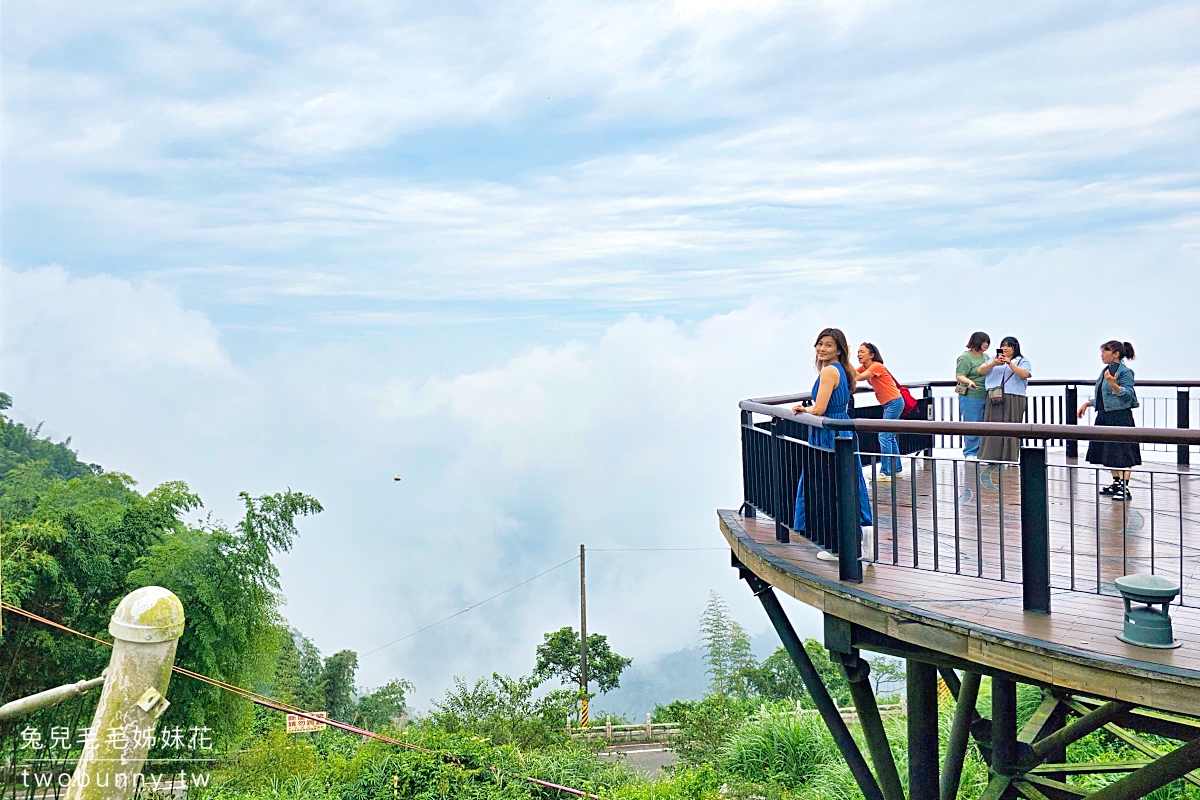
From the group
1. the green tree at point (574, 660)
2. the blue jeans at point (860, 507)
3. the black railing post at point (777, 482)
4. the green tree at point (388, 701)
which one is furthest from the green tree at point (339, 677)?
the blue jeans at point (860, 507)

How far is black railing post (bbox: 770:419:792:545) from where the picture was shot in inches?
195

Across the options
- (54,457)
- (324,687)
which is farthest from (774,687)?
(54,457)

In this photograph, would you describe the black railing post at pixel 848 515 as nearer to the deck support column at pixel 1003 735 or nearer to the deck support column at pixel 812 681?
the deck support column at pixel 812 681

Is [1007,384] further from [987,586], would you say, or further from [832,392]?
[987,586]

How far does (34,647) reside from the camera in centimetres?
1711

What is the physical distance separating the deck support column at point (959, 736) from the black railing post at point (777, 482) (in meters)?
1.76

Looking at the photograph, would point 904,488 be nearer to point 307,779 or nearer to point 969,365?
point 969,365

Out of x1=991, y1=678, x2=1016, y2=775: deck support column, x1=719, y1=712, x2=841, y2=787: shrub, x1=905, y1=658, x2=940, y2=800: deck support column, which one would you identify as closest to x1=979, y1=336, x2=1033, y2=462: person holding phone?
x1=991, y1=678, x2=1016, y2=775: deck support column

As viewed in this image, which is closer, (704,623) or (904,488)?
(904,488)

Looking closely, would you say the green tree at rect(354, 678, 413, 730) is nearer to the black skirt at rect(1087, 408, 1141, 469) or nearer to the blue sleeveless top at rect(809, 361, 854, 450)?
the black skirt at rect(1087, 408, 1141, 469)

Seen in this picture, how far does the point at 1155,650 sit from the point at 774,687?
2877 cm

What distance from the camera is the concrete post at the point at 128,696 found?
1.67 m

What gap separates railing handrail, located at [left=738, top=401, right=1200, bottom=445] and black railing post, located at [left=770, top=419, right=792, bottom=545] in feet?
2.33

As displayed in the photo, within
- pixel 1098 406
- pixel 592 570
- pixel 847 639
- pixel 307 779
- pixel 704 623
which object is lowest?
pixel 592 570
